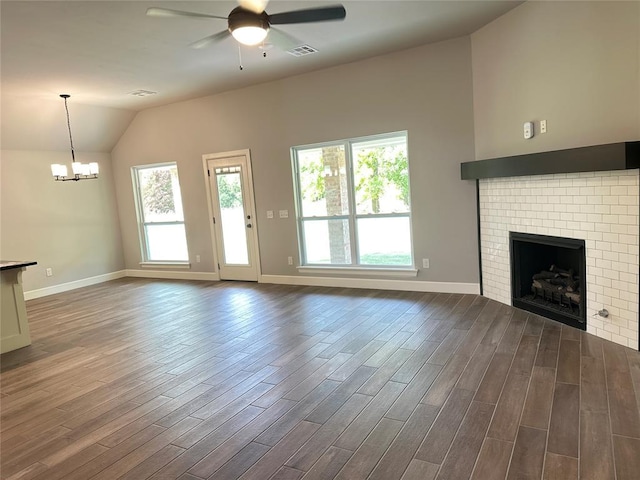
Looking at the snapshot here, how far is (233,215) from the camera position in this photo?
6961mm

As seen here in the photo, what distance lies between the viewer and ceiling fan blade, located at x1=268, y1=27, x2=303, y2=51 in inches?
120

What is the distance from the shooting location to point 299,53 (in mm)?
4859

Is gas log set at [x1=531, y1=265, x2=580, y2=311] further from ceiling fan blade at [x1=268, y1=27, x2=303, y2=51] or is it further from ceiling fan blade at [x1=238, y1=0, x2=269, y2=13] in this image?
ceiling fan blade at [x1=238, y1=0, x2=269, y2=13]

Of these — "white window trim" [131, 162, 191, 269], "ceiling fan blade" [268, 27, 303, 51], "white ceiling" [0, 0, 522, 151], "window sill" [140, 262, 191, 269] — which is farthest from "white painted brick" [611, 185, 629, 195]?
"white window trim" [131, 162, 191, 269]

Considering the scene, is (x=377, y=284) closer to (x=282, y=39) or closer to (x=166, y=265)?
(x=282, y=39)

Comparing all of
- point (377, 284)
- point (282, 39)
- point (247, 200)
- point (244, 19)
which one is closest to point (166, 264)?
point (247, 200)

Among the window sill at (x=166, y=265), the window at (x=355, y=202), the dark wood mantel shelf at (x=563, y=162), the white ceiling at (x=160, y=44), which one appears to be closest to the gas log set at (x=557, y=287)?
the dark wood mantel shelf at (x=563, y=162)

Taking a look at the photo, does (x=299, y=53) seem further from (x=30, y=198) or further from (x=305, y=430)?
(x=30, y=198)

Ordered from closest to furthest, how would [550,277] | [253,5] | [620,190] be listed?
[253,5] < [620,190] < [550,277]

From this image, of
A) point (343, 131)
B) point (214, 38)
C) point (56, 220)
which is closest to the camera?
point (214, 38)

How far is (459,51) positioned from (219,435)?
15.5 feet

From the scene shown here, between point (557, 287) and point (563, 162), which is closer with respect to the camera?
point (563, 162)

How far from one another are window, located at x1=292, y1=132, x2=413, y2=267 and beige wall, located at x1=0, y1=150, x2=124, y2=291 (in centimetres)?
421

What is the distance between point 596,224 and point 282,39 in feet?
9.95
